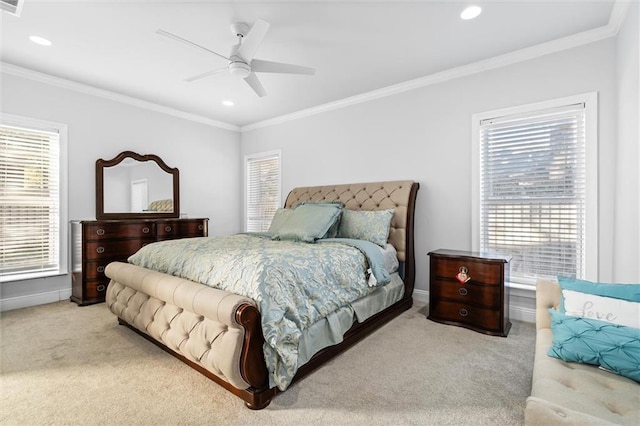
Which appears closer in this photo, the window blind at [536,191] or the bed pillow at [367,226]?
the window blind at [536,191]

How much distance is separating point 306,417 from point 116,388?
3.97 feet

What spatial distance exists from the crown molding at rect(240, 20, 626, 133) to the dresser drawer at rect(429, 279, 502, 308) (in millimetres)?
2211

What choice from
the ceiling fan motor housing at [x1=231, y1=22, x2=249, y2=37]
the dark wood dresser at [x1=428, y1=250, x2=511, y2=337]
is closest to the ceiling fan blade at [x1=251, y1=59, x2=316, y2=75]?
the ceiling fan motor housing at [x1=231, y1=22, x2=249, y2=37]

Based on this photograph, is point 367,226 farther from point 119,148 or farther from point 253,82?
point 119,148

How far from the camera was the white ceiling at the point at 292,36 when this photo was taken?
2.36 metres

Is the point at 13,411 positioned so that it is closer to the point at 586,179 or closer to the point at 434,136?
the point at 434,136

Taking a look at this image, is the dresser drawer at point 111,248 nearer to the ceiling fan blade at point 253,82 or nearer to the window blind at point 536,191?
the ceiling fan blade at point 253,82

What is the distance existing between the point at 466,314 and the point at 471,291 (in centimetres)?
22

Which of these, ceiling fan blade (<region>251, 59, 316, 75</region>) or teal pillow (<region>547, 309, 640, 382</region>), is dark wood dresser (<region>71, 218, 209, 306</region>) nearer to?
ceiling fan blade (<region>251, 59, 316, 75</region>)

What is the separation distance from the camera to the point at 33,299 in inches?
140

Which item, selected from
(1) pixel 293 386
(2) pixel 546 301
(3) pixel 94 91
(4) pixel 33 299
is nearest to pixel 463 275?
(2) pixel 546 301

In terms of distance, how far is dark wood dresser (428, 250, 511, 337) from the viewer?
2676 millimetres

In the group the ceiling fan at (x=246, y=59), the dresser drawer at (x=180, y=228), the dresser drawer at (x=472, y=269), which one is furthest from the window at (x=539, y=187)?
the dresser drawer at (x=180, y=228)

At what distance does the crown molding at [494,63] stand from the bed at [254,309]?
1373mm
